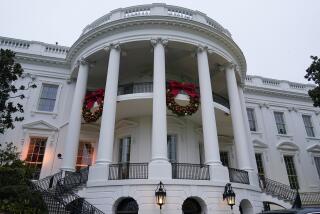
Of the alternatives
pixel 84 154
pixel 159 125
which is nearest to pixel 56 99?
pixel 84 154

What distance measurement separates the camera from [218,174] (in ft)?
38.8

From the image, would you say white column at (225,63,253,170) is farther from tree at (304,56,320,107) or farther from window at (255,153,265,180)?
window at (255,153,265,180)

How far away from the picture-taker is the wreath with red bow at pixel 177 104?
13.9m

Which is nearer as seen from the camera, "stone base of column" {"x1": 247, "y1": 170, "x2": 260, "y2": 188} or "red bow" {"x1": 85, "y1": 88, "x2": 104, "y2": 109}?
"stone base of column" {"x1": 247, "y1": 170, "x2": 260, "y2": 188}

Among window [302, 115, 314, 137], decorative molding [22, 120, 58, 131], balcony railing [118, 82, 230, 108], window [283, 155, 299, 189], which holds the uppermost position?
window [302, 115, 314, 137]

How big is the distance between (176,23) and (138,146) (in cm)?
752

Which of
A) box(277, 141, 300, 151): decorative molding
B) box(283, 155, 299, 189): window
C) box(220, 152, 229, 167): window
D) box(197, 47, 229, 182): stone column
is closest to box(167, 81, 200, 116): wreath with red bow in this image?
box(197, 47, 229, 182): stone column

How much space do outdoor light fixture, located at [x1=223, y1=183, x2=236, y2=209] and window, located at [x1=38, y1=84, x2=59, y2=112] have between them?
499 inches

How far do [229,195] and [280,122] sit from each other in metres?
15.6

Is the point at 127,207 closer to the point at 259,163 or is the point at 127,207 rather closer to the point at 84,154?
the point at 84,154

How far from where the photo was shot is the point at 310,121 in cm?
2542

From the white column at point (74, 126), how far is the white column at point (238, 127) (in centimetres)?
892

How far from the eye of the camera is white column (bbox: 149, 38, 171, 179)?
36.5ft

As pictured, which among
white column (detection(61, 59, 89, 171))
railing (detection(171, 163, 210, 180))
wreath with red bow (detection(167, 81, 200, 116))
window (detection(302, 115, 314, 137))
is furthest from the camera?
window (detection(302, 115, 314, 137))
